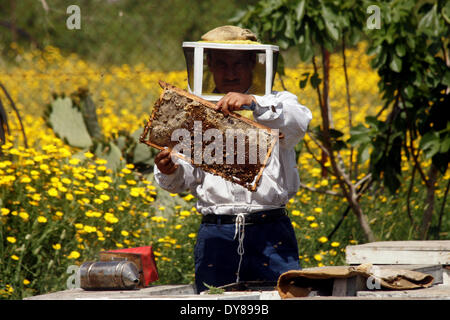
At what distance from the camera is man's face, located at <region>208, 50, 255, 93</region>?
2691 millimetres

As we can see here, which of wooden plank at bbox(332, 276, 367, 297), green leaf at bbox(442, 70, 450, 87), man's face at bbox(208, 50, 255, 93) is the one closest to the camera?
wooden plank at bbox(332, 276, 367, 297)

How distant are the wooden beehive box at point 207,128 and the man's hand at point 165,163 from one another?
71 millimetres

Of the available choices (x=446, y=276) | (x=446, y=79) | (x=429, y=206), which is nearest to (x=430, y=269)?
(x=446, y=276)

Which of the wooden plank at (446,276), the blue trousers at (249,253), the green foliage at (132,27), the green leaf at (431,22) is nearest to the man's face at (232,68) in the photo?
the blue trousers at (249,253)

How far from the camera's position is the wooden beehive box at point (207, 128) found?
2.41 m

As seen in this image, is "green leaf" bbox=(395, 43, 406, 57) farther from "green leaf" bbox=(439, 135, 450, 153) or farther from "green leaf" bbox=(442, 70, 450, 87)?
"green leaf" bbox=(439, 135, 450, 153)

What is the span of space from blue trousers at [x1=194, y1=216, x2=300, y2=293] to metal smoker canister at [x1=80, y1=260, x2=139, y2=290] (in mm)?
355

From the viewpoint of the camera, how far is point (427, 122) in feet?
13.9

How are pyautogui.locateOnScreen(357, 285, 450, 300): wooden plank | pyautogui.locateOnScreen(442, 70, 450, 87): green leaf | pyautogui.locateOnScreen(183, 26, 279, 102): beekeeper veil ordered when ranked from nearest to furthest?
pyautogui.locateOnScreen(357, 285, 450, 300): wooden plank < pyautogui.locateOnScreen(183, 26, 279, 102): beekeeper veil < pyautogui.locateOnScreen(442, 70, 450, 87): green leaf

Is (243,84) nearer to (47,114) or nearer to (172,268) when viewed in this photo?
(172,268)

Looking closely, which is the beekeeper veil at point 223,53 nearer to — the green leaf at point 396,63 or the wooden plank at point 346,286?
the wooden plank at point 346,286

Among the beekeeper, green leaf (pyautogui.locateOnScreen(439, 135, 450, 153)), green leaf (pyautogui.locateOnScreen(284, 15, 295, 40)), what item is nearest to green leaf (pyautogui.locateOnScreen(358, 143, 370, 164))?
green leaf (pyautogui.locateOnScreen(439, 135, 450, 153))

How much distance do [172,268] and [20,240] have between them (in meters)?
0.95
